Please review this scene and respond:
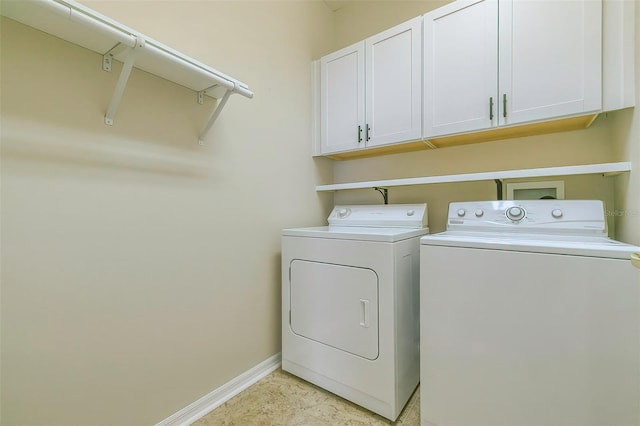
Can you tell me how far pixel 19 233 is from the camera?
88 centimetres

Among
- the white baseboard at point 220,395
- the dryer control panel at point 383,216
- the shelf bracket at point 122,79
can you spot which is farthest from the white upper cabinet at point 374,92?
the white baseboard at point 220,395

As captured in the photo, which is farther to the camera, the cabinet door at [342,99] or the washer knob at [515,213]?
the cabinet door at [342,99]

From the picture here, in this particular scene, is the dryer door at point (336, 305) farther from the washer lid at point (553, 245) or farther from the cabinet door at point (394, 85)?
the cabinet door at point (394, 85)

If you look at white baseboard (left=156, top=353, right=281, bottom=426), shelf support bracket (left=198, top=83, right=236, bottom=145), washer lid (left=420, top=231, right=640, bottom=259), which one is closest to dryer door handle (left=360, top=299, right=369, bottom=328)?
washer lid (left=420, top=231, right=640, bottom=259)

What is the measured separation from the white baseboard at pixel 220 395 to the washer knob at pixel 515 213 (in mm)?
1625

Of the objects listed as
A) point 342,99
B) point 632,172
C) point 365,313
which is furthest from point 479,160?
point 365,313

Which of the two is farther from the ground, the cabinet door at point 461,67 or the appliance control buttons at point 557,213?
the cabinet door at point 461,67

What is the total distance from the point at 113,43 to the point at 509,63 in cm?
180

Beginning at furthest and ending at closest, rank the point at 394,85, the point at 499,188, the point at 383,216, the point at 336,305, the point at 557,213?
the point at 383,216 < the point at 394,85 < the point at 499,188 < the point at 336,305 < the point at 557,213

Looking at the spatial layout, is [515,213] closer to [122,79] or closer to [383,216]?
[383,216]

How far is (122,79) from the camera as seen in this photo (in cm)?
98

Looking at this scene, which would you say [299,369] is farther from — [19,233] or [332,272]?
[19,233]

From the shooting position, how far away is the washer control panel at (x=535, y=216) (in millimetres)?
1187

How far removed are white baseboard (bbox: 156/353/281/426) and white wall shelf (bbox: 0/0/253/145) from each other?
1.36m
